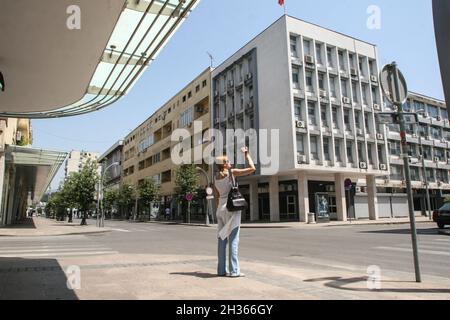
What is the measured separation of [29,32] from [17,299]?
4.91 meters

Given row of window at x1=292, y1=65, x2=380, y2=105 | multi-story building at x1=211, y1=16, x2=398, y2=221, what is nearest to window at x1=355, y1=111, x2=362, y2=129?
multi-story building at x1=211, y1=16, x2=398, y2=221

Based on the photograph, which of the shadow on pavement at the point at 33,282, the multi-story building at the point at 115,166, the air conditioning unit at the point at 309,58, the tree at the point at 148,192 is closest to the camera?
the shadow on pavement at the point at 33,282

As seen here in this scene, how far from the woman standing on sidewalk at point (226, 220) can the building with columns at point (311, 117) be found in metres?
27.1

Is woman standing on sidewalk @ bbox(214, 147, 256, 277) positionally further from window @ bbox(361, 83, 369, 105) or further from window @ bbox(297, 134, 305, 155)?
window @ bbox(361, 83, 369, 105)

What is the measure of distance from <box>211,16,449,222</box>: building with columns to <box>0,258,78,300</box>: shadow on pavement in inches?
1071

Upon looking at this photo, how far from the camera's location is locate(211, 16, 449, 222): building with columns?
34000 mm

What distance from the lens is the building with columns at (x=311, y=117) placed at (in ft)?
112

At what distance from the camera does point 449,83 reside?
3617mm

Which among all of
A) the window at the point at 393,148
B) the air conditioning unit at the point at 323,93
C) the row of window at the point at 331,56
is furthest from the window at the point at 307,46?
the window at the point at 393,148

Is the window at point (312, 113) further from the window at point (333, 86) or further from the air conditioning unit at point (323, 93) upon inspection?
the window at point (333, 86)

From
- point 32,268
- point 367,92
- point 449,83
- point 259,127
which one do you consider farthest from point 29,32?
point 367,92
